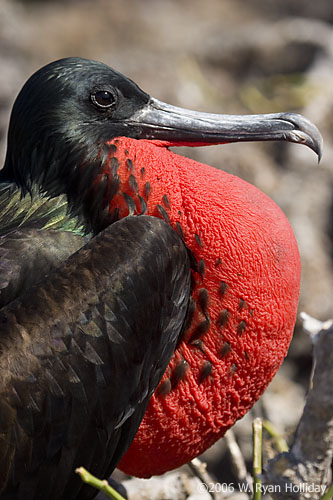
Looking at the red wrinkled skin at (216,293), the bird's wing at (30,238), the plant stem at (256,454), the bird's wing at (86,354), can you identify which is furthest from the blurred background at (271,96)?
the bird's wing at (30,238)

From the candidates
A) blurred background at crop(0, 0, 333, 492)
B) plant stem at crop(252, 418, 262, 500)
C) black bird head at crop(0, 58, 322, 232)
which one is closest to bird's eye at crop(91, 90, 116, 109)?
black bird head at crop(0, 58, 322, 232)

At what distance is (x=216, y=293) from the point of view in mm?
1632

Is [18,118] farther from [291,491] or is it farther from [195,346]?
[291,491]

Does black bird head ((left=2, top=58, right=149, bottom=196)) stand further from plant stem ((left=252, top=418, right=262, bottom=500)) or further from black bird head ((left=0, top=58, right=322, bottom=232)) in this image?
plant stem ((left=252, top=418, right=262, bottom=500))

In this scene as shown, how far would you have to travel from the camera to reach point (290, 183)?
3953mm

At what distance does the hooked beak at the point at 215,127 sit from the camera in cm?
171

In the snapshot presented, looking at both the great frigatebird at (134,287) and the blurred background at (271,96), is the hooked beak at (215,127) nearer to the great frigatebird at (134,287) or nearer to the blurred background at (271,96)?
the great frigatebird at (134,287)

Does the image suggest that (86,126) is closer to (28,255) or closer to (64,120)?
(64,120)

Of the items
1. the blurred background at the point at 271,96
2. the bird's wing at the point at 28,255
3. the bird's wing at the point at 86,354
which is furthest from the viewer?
the blurred background at the point at 271,96

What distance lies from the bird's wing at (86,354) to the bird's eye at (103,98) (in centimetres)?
28

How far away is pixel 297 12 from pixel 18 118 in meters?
7.44

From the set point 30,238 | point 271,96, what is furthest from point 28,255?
point 271,96

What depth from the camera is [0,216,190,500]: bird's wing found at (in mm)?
1425

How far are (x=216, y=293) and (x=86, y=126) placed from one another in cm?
44
